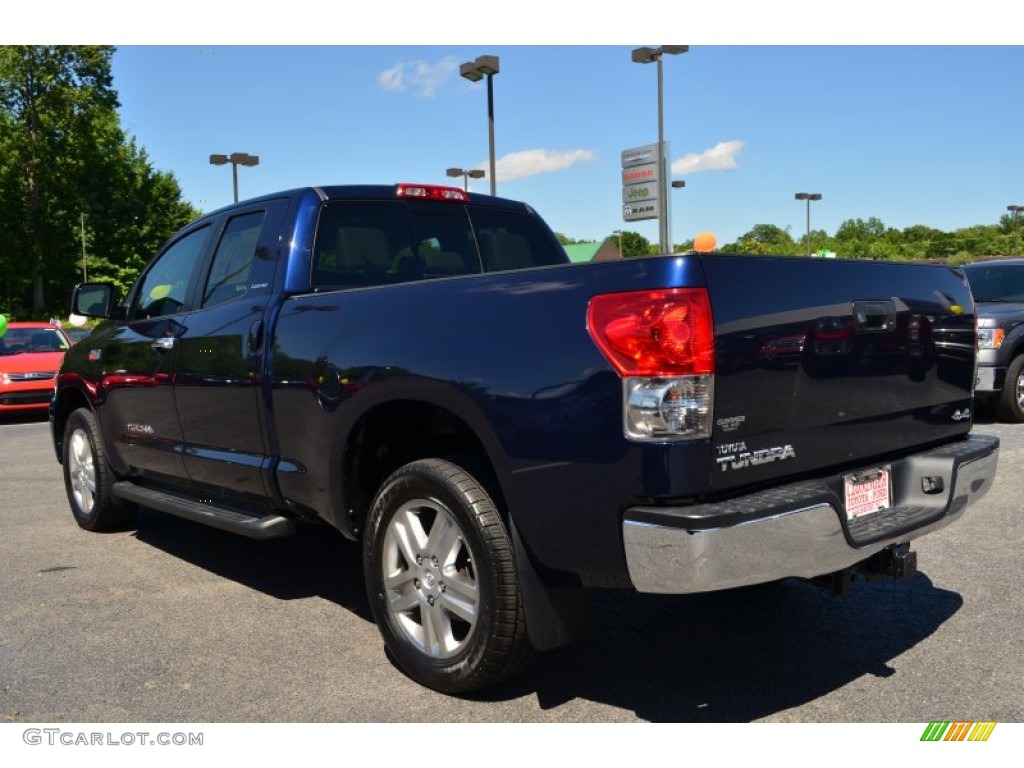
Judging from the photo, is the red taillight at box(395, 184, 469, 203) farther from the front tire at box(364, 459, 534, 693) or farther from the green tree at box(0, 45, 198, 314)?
the green tree at box(0, 45, 198, 314)

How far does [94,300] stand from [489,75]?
1522cm

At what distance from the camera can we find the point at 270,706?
3250 millimetres

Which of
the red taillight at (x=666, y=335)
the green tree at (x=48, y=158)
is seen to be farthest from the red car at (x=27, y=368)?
the green tree at (x=48, y=158)

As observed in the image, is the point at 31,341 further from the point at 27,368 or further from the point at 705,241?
the point at 705,241

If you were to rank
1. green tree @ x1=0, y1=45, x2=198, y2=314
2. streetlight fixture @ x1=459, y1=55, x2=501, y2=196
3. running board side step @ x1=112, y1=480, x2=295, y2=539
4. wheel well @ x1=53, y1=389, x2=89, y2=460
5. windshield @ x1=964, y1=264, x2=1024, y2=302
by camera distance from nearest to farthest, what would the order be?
running board side step @ x1=112, y1=480, x2=295, y2=539
wheel well @ x1=53, y1=389, x2=89, y2=460
windshield @ x1=964, y1=264, x2=1024, y2=302
streetlight fixture @ x1=459, y1=55, x2=501, y2=196
green tree @ x1=0, y1=45, x2=198, y2=314

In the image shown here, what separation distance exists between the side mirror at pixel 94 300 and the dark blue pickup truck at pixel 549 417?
55.4 inches

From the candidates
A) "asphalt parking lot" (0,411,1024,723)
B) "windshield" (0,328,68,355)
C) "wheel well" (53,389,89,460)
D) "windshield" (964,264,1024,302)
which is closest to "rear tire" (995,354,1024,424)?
"windshield" (964,264,1024,302)

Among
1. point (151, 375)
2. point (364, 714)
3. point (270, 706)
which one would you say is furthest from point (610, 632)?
point (151, 375)

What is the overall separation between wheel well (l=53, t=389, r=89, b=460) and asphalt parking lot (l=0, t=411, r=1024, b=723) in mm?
1270

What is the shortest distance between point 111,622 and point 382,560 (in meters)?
1.55

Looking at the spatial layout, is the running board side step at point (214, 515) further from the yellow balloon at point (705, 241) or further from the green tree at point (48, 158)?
the green tree at point (48, 158)

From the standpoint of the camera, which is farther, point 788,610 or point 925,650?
point 788,610

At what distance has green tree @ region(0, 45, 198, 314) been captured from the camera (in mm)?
45500

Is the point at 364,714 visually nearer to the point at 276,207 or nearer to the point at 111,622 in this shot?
the point at 111,622
